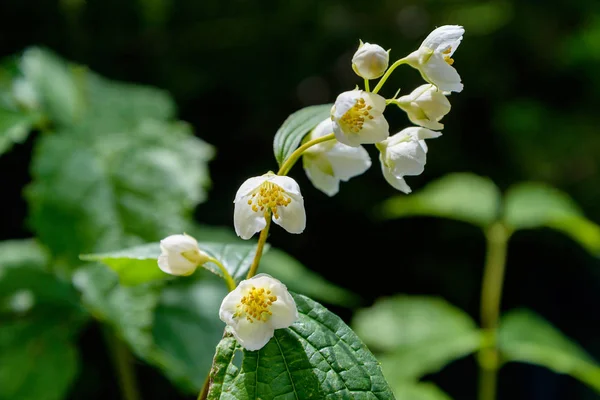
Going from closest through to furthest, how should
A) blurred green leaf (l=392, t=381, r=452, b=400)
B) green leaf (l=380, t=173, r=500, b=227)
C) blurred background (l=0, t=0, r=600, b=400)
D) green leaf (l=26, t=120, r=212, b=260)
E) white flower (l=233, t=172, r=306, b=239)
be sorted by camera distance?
white flower (l=233, t=172, r=306, b=239)
green leaf (l=26, t=120, r=212, b=260)
blurred green leaf (l=392, t=381, r=452, b=400)
green leaf (l=380, t=173, r=500, b=227)
blurred background (l=0, t=0, r=600, b=400)

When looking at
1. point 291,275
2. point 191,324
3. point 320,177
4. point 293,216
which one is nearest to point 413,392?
point 291,275

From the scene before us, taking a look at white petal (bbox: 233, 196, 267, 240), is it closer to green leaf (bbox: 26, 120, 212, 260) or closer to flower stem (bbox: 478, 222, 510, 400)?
green leaf (bbox: 26, 120, 212, 260)

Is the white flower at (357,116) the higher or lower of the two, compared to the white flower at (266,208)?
higher

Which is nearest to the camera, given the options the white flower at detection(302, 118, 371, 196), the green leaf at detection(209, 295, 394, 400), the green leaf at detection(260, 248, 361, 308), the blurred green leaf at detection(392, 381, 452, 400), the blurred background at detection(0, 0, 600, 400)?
the green leaf at detection(209, 295, 394, 400)

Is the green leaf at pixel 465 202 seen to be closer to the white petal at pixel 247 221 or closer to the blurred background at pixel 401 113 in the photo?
the blurred background at pixel 401 113

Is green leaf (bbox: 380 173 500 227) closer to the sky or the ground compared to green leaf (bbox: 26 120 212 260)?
closer to the sky

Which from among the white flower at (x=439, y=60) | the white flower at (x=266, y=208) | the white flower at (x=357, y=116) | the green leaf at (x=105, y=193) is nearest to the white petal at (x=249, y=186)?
the white flower at (x=266, y=208)

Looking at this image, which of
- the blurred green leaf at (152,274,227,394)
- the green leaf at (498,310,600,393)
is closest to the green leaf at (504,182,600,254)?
the green leaf at (498,310,600,393)
